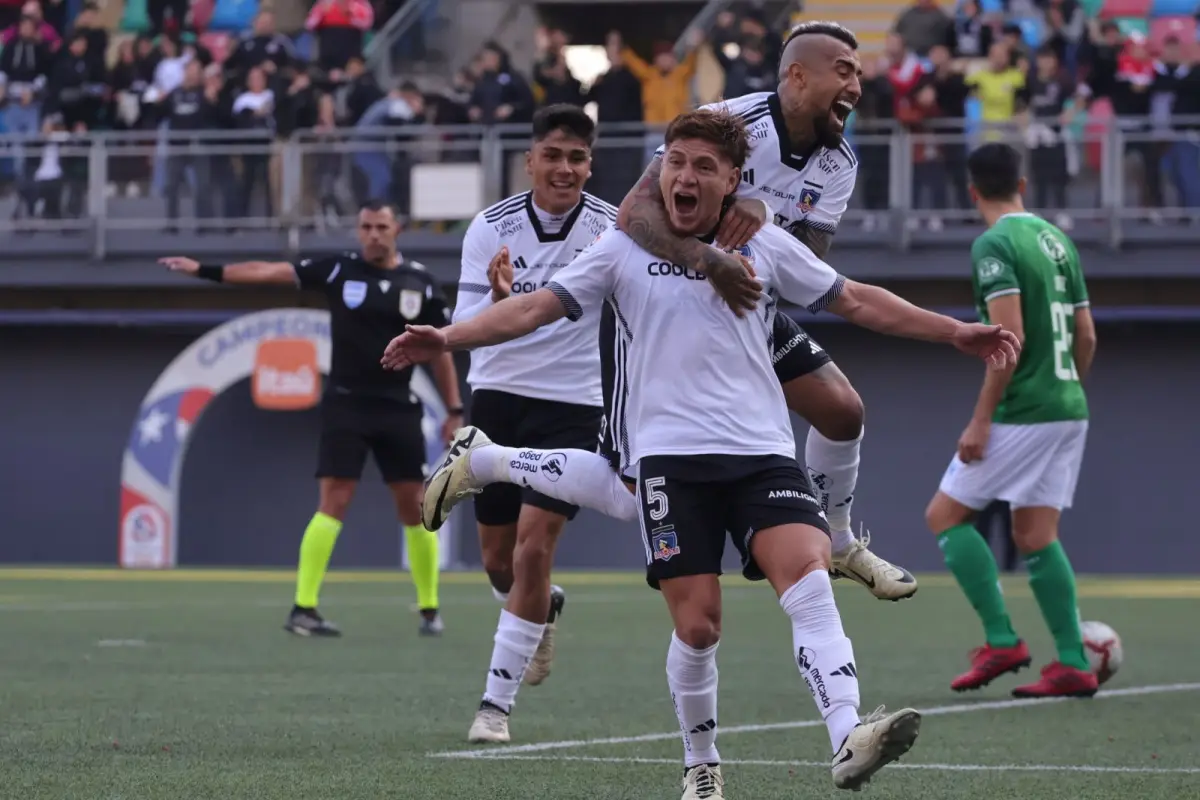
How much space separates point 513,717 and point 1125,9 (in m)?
18.8

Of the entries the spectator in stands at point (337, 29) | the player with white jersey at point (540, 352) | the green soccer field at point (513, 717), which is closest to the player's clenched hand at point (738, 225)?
the green soccer field at point (513, 717)

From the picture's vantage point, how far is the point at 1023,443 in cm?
909

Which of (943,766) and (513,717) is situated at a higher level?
(943,766)

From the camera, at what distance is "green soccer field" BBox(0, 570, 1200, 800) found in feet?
20.0

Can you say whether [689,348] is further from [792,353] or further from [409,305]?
[409,305]

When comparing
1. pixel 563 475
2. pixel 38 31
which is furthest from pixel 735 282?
pixel 38 31

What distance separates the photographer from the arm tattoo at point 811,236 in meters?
7.02

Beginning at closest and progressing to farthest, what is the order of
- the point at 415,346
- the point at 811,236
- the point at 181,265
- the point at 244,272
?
the point at 415,346
the point at 811,236
the point at 181,265
the point at 244,272

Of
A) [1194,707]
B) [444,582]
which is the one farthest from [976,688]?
[444,582]

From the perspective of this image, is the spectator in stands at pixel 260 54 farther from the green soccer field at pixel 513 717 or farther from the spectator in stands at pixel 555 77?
the green soccer field at pixel 513 717

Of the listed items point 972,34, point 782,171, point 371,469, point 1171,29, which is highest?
point 1171,29

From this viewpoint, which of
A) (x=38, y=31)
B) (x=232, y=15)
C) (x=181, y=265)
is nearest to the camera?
(x=181, y=265)

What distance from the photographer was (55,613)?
14.1m

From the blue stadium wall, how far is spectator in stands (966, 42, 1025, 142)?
3.79 metres
